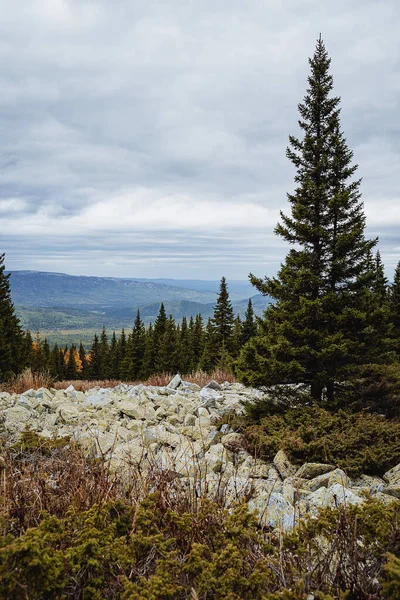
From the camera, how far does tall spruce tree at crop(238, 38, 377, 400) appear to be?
7352 millimetres

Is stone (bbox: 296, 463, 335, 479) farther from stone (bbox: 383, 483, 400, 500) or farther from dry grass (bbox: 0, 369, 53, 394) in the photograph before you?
dry grass (bbox: 0, 369, 53, 394)

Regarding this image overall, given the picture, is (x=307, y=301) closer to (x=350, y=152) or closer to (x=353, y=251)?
(x=353, y=251)

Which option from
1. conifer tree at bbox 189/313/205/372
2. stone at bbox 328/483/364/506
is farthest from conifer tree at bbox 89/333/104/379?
stone at bbox 328/483/364/506

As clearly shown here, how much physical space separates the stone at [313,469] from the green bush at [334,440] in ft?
0.35

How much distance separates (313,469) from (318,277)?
156 inches

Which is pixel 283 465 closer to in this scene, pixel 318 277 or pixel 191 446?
pixel 191 446

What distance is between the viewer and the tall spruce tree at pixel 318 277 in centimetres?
735

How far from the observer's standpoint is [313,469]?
511cm

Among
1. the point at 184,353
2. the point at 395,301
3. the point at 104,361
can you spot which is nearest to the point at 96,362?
the point at 104,361

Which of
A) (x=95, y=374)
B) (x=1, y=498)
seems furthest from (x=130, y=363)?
(x=1, y=498)

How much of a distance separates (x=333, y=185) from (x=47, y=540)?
7993mm

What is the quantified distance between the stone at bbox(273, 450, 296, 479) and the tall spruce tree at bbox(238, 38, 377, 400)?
6.04 ft

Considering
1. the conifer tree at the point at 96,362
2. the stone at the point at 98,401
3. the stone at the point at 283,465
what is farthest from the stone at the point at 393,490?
the conifer tree at the point at 96,362

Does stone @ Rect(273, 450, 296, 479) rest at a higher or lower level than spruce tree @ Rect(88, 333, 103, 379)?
higher
